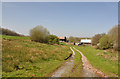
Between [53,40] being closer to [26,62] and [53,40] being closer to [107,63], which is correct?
[26,62]

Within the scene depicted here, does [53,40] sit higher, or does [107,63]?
[53,40]

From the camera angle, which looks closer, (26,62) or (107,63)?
(26,62)

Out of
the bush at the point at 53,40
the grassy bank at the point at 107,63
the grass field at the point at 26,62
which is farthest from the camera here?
the bush at the point at 53,40

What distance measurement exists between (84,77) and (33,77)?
506cm

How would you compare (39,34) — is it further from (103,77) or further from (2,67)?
(103,77)

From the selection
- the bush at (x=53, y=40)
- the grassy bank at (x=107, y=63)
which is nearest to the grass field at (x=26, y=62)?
the grassy bank at (x=107, y=63)

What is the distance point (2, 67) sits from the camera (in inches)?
359

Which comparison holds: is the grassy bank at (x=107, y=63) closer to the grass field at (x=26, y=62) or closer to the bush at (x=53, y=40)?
the grass field at (x=26, y=62)

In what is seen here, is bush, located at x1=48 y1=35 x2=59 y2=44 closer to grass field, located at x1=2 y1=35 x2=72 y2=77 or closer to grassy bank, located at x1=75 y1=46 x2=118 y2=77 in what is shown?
grass field, located at x1=2 y1=35 x2=72 y2=77

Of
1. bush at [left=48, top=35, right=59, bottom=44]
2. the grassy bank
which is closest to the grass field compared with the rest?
the grassy bank

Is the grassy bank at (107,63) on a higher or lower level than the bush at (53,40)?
lower

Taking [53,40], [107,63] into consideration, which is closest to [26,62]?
[107,63]

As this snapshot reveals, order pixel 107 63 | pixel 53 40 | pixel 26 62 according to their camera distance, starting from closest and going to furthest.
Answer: pixel 26 62 → pixel 107 63 → pixel 53 40

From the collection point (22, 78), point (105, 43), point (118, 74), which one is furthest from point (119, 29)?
point (22, 78)
